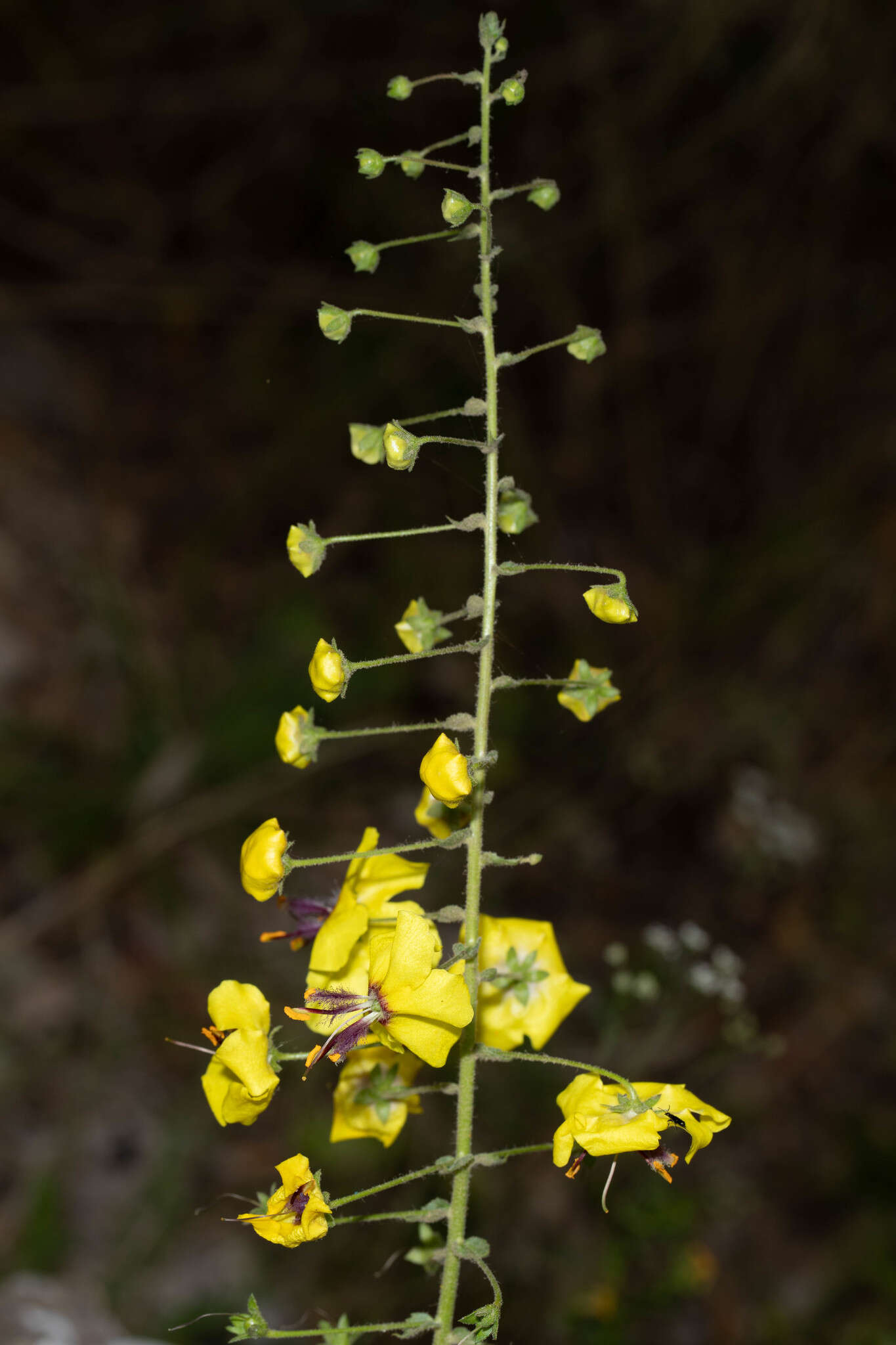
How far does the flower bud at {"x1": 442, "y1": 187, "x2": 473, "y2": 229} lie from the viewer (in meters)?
1.90

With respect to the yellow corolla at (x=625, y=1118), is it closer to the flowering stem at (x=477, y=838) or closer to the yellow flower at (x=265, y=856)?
the flowering stem at (x=477, y=838)

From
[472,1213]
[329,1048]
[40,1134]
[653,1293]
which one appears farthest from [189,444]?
[329,1048]

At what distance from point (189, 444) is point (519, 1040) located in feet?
25.0

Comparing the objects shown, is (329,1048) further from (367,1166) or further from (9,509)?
(9,509)

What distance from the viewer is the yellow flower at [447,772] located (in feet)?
5.59

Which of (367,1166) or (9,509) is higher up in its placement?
(9,509)

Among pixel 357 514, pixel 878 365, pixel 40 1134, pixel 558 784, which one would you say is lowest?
pixel 40 1134

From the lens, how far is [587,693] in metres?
2.22

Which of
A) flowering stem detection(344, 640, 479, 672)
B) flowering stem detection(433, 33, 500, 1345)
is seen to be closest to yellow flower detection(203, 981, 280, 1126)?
flowering stem detection(433, 33, 500, 1345)

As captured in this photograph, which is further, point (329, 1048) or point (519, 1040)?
point (519, 1040)

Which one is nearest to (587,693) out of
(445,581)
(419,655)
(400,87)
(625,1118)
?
(419,655)

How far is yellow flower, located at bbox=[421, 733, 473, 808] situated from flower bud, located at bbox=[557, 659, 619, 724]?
53 cm

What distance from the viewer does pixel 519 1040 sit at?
222 cm

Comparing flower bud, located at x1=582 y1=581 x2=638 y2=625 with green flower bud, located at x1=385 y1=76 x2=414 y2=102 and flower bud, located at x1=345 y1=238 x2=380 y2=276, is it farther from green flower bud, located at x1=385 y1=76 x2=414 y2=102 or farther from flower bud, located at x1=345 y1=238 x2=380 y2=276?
green flower bud, located at x1=385 y1=76 x2=414 y2=102
